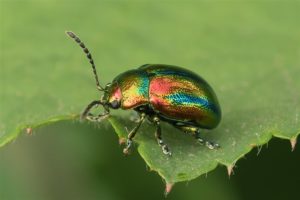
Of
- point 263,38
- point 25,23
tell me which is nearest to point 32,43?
point 25,23

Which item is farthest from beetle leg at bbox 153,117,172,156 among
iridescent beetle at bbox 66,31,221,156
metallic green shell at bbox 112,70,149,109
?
metallic green shell at bbox 112,70,149,109

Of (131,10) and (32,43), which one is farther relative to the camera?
(131,10)

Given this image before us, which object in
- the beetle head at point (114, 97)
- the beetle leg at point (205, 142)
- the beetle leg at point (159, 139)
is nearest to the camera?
the beetle leg at point (159, 139)

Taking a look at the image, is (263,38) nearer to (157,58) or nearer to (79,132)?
(157,58)

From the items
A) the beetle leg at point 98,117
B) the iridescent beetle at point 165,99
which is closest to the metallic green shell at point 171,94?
the iridescent beetle at point 165,99

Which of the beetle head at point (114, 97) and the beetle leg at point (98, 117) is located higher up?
the beetle head at point (114, 97)

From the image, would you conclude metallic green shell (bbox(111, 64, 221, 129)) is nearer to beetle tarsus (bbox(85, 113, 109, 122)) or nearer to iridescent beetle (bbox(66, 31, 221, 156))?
iridescent beetle (bbox(66, 31, 221, 156))

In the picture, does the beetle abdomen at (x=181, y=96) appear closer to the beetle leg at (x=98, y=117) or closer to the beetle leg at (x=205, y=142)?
the beetle leg at (x=205, y=142)

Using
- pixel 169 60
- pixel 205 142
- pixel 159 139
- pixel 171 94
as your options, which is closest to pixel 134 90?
pixel 171 94
